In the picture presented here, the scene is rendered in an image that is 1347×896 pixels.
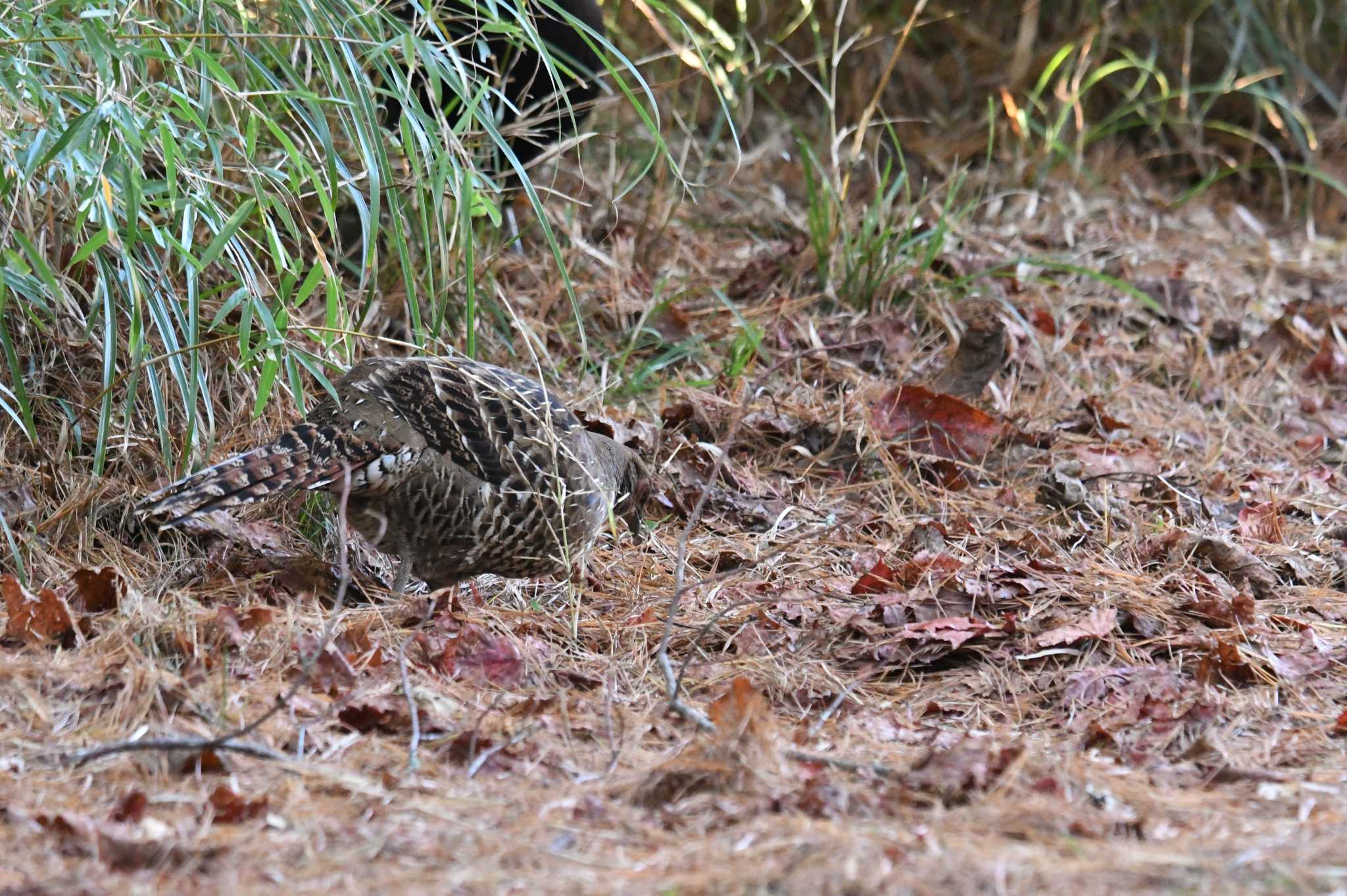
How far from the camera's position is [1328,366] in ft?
19.8

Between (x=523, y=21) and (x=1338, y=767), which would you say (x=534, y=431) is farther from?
(x=1338, y=767)

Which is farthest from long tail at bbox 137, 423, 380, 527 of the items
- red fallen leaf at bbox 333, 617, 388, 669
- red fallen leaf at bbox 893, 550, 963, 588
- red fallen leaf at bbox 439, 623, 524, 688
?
red fallen leaf at bbox 893, 550, 963, 588

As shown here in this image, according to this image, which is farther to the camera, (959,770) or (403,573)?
(403,573)

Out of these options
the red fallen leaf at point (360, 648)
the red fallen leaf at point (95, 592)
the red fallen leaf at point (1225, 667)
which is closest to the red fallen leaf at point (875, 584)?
the red fallen leaf at point (1225, 667)

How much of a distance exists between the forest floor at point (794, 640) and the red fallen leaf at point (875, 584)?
0.03 metres

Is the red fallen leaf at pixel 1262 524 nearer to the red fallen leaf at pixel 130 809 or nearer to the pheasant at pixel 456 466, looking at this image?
the pheasant at pixel 456 466

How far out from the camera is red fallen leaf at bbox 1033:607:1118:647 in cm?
348

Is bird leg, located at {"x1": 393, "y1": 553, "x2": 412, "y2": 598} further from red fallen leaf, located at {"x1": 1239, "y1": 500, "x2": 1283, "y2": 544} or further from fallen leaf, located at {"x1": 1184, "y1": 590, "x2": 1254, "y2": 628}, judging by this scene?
red fallen leaf, located at {"x1": 1239, "y1": 500, "x2": 1283, "y2": 544}

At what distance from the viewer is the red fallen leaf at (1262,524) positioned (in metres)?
4.35

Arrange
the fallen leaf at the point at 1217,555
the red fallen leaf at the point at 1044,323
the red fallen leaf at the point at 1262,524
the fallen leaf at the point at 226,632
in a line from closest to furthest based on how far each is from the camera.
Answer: the fallen leaf at the point at 226,632, the fallen leaf at the point at 1217,555, the red fallen leaf at the point at 1262,524, the red fallen leaf at the point at 1044,323

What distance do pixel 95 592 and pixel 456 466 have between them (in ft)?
3.18

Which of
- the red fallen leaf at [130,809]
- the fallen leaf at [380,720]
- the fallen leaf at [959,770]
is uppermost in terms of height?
the red fallen leaf at [130,809]

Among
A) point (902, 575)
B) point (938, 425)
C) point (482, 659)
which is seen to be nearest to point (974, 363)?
point (938, 425)

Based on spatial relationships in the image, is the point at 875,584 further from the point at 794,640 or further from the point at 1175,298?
the point at 1175,298
